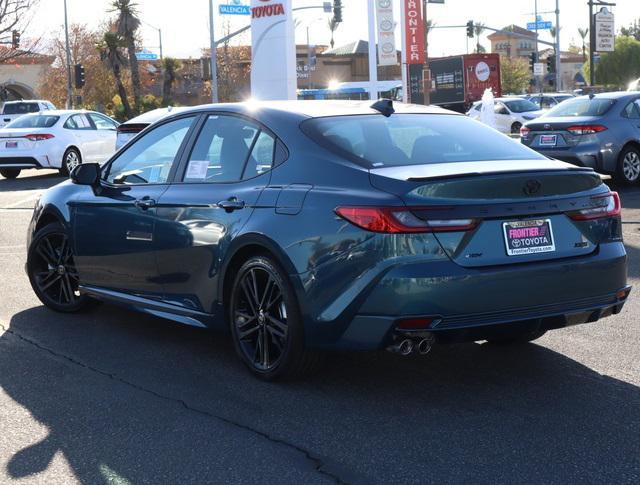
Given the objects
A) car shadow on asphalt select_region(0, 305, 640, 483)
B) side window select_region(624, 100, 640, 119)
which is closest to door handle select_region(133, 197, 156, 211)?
car shadow on asphalt select_region(0, 305, 640, 483)

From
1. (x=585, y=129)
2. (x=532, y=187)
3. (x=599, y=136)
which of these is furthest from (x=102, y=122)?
(x=532, y=187)

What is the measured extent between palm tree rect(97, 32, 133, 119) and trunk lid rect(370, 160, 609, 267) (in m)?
64.1

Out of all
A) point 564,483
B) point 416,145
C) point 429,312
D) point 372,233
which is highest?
point 416,145

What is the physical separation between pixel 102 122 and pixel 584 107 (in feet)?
41.3

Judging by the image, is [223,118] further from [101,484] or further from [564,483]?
[564,483]

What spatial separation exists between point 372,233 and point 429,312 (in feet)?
1.49

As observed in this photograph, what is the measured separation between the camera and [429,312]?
4.72m

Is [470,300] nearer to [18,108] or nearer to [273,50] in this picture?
[273,50]

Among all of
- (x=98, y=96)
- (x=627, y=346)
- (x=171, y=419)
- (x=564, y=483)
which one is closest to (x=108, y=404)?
(x=171, y=419)

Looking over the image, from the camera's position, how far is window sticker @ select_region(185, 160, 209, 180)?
6.06 m

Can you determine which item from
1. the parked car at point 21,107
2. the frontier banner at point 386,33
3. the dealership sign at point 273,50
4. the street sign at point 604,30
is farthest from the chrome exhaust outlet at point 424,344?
the street sign at point 604,30

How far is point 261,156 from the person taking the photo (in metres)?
5.69

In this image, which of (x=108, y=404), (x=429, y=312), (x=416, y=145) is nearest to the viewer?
(x=429, y=312)

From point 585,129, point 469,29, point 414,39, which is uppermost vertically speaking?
point 469,29
